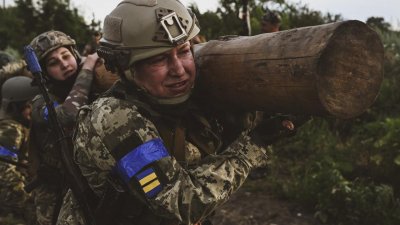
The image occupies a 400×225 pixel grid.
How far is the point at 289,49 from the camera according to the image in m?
1.73

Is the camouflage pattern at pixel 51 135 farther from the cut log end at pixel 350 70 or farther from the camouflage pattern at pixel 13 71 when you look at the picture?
the cut log end at pixel 350 70

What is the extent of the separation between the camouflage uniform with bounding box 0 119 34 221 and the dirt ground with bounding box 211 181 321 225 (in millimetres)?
2289

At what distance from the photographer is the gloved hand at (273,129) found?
2.15 metres

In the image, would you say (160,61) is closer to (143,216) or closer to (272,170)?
(143,216)

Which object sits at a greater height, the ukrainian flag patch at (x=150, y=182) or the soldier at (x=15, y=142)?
the ukrainian flag patch at (x=150, y=182)

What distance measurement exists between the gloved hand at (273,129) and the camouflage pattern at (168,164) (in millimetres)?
85

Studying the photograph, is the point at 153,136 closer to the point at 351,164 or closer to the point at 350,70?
the point at 350,70

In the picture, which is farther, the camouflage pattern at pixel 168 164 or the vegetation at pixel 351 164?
the vegetation at pixel 351 164

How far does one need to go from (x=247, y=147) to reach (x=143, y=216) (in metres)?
0.62

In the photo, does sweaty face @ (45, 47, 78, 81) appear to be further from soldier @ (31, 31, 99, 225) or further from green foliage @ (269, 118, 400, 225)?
green foliage @ (269, 118, 400, 225)

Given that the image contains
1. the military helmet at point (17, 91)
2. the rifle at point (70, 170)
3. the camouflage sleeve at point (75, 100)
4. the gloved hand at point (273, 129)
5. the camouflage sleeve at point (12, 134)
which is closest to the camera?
the gloved hand at point (273, 129)

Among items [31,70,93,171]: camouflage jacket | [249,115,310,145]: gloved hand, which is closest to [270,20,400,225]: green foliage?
[249,115,310,145]: gloved hand

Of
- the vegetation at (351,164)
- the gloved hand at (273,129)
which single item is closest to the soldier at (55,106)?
the gloved hand at (273,129)

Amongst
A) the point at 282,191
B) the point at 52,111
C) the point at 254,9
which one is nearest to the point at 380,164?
the point at 282,191
